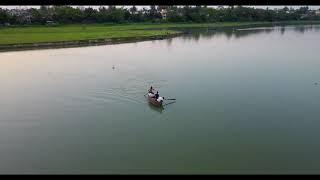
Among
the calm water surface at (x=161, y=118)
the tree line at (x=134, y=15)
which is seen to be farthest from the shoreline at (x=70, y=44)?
the calm water surface at (x=161, y=118)

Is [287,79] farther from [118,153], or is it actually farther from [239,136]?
[118,153]

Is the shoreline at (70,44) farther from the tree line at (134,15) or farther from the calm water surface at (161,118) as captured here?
the calm water surface at (161,118)

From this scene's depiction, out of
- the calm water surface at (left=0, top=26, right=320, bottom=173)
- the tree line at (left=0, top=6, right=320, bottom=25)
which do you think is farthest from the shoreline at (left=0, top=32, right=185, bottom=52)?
the calm water surface at (left=0, top=26, right=320, bottom=173)

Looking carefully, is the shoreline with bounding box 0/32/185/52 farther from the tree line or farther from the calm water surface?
the calm water surface

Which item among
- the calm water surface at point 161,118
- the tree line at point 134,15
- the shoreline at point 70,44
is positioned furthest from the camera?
the tree line at point 134,15

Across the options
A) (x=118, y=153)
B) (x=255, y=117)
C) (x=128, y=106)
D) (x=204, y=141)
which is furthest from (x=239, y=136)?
(x=128, y=106)
